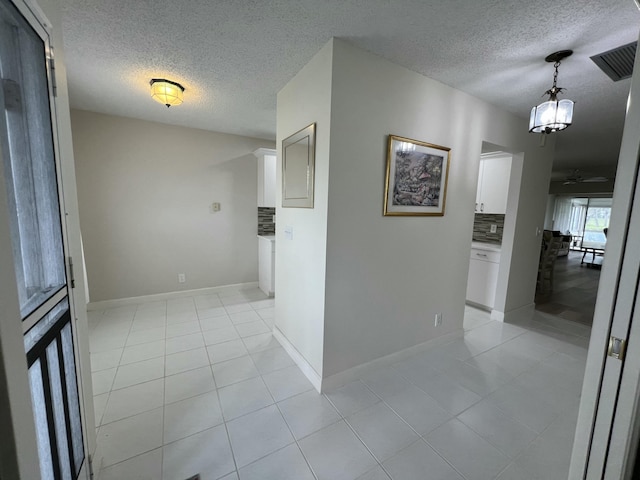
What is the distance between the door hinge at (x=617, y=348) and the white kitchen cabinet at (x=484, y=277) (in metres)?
2.94

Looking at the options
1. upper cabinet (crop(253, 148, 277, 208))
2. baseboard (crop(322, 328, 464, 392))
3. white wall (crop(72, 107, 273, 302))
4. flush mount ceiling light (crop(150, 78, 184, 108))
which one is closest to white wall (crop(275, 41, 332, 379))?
baseboard (crop(322, 328, 464, 392))

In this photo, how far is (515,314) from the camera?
3.43 metres

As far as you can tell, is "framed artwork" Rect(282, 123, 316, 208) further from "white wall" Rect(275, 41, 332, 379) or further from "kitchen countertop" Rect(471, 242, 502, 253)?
"kitchen countertop" Rect(471, 242, 502, 253)

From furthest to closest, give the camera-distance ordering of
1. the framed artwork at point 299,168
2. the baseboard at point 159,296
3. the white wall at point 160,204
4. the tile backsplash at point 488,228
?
the tile backsplash at point 488,228, the baseboard at point 159,296, the white wall at point 160,204, the framed artwork at point 299,168

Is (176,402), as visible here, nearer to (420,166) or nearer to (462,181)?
(420,166)

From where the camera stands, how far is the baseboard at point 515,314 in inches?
129

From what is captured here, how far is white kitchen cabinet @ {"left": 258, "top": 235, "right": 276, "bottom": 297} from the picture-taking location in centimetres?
379

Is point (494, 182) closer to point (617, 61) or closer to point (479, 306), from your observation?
point (479, 306)

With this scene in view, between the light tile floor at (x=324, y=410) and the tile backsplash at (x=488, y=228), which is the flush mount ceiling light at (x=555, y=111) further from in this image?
the tile backsplash at (x=488, y=228)

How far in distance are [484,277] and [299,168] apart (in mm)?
3079

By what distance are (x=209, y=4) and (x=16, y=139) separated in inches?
47.6

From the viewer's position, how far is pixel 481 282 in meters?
3.61

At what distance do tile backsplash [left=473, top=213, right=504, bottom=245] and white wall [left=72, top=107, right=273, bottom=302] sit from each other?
3845 mm

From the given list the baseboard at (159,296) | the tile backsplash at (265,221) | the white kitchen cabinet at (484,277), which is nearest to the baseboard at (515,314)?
the white kitchen cabinet at (484,277)
